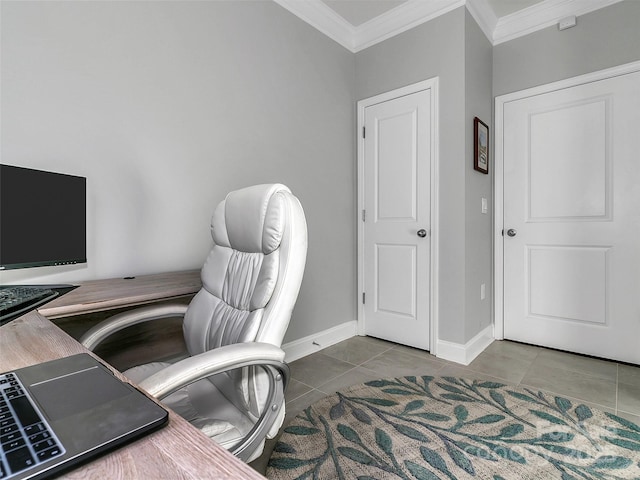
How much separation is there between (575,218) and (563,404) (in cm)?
144

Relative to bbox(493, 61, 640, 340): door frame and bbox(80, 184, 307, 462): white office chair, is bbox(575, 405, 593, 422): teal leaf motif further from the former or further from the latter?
bbox(80, 184, 307, 462): white office chair

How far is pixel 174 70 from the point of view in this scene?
6.06 ft

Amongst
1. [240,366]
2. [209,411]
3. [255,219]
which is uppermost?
[255,219]

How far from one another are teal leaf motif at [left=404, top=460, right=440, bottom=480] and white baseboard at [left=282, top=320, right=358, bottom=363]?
1188 mm

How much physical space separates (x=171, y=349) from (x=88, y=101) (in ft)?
4.30

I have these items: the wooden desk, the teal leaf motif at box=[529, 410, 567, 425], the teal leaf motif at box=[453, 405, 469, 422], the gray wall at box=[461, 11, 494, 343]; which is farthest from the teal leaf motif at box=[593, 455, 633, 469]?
the wooden desk

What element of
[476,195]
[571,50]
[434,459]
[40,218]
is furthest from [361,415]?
[571,50]

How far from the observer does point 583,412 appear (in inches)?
69.4

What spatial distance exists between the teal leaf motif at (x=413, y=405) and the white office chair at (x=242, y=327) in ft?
3.58

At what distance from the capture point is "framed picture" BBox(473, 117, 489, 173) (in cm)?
256

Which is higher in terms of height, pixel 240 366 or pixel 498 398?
pixel 240 366

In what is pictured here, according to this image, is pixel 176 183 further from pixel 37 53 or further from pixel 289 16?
pixel 289 16

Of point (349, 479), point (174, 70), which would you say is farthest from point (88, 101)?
point (349, 479)

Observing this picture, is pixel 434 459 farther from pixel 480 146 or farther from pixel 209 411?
pixel 480 146
